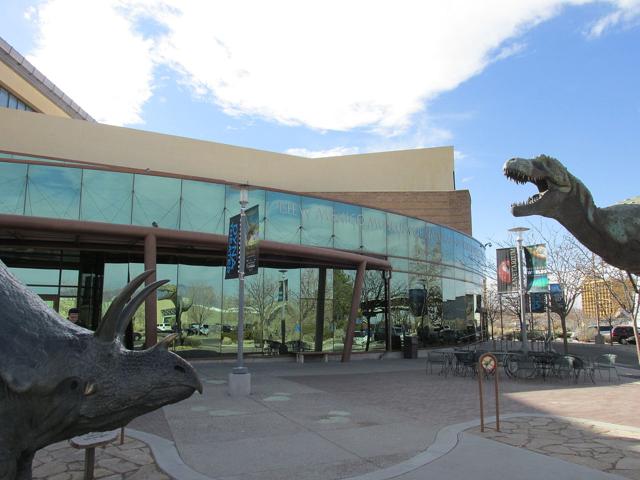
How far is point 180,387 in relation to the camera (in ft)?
8.34

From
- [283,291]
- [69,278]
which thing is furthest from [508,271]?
[69,278]

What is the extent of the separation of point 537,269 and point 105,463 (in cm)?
1583

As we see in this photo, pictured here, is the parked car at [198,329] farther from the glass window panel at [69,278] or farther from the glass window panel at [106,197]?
the glass window panel at [106,197]

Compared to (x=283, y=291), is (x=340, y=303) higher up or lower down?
lower down

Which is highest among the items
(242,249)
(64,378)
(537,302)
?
(242,249)

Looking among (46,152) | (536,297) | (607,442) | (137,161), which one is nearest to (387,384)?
(607,442)

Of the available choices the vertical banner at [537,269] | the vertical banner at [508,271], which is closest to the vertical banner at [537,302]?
the vertical banner at [508,271]

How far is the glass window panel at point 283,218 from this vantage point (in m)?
18.5

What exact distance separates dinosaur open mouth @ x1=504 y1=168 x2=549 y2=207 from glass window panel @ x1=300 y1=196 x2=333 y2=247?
15.1 m

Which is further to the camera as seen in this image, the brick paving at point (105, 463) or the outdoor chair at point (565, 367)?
the outdoor chair at point (565, 367)

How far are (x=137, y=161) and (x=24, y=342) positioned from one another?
32.8m

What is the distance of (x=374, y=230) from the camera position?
22.1 meters

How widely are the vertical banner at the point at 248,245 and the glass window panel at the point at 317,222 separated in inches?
270

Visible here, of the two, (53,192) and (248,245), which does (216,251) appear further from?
(248,245)
